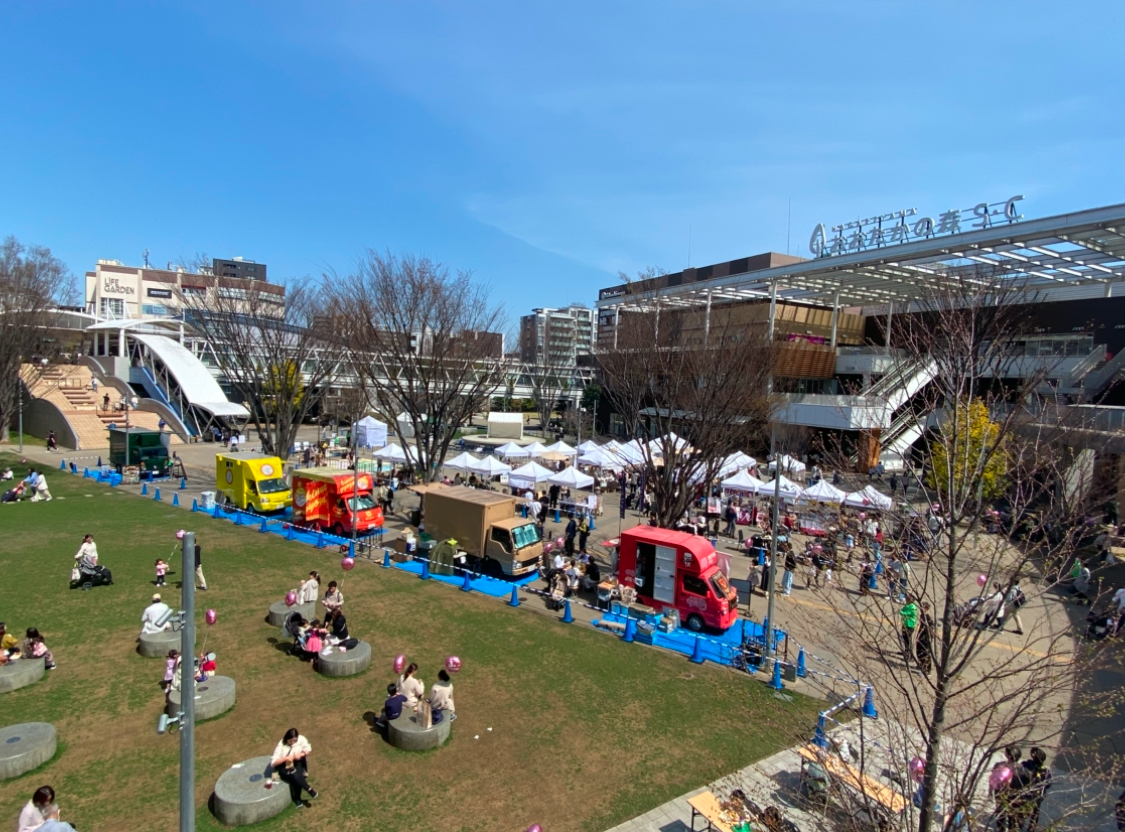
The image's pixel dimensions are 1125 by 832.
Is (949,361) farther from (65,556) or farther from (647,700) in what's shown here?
(65,556)

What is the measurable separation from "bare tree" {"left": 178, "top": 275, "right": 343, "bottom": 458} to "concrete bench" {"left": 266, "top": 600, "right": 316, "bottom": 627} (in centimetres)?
1622

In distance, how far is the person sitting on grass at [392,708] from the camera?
9.07 meters

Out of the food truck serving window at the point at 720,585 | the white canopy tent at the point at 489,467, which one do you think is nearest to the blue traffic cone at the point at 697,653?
the food truck serving window at the point at 720,585

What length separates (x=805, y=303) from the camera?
143 feet

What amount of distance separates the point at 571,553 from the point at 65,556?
1358 cm

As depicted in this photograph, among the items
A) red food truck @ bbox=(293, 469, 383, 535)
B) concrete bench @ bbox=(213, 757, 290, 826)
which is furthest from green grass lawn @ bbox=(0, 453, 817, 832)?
red food truck @ bbox=(293, 469, 383, 535)

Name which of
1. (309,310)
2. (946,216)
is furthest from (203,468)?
(946,216)

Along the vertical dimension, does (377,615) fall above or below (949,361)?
below

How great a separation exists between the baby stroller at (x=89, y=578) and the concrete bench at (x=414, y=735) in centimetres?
975

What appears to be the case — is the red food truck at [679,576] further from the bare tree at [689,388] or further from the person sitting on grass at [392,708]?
the person sitting on grass at [392,708]

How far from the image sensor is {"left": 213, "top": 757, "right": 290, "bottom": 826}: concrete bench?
7129mm

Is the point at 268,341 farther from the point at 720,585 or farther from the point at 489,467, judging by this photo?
the point at 720,585

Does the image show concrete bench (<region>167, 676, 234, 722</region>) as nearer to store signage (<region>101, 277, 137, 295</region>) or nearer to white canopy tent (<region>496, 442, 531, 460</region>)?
white canopy tent (<region>496, 442, 531, 460</region>)

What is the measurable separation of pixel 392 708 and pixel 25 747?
4.47 m
